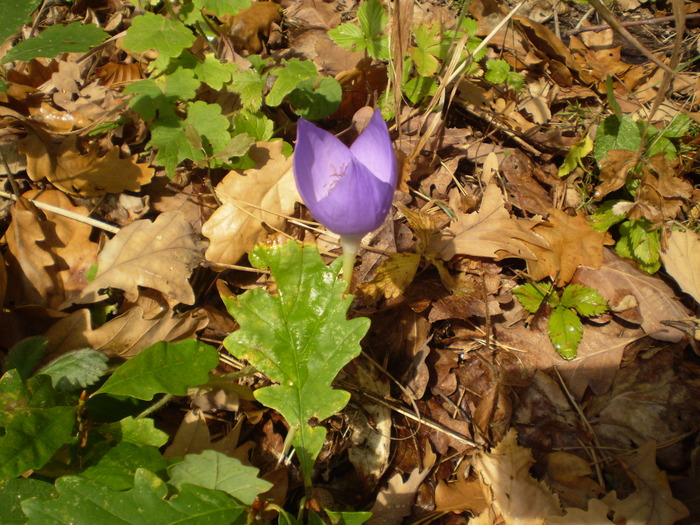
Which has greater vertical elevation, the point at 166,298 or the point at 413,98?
the point at 413,98

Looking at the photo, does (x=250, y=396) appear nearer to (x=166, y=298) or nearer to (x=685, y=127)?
(x=166, y=298)

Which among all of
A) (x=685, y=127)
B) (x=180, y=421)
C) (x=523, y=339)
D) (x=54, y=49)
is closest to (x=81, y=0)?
(x=54, y=49)

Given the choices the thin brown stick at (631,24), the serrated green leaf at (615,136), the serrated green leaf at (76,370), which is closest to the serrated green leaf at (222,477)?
the serrated green leaf at (76,370)

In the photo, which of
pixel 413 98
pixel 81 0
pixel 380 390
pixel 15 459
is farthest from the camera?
pixel 81 0

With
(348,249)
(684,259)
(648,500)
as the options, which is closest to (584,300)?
(684,259)

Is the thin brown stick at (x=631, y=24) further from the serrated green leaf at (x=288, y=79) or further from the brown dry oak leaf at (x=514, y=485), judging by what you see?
the brown dry oak leaf at (x=514, y=485)

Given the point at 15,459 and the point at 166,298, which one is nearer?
the point at 15,459
